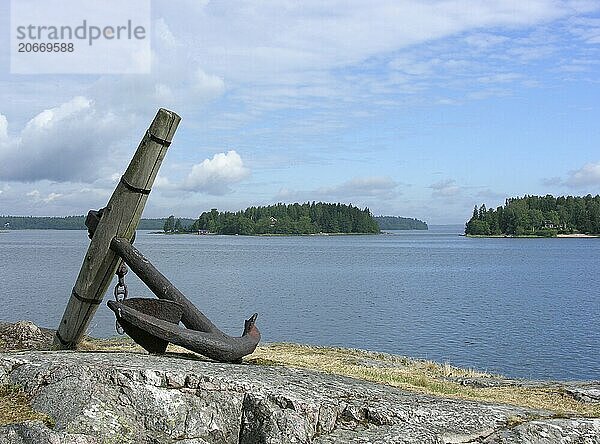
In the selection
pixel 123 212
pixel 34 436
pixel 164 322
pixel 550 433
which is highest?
pixel 123 212

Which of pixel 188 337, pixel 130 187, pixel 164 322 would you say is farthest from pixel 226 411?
pixel 130 187

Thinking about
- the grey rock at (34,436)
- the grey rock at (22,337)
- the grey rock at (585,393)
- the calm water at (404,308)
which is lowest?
the calm water at (404,308)

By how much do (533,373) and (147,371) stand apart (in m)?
17.1

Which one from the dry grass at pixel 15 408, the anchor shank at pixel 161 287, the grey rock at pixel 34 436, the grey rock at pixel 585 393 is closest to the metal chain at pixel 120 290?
the anchor shank at pixel 161 287

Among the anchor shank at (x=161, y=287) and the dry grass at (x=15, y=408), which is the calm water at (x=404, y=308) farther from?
the dry grass at (x=15, y=408)

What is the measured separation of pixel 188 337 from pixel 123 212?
5.84ft

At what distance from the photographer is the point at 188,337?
7.96 metres

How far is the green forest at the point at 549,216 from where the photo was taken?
171m

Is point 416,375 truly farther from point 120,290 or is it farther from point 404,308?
point 404,308

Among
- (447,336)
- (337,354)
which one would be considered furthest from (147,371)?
A: (447,336)

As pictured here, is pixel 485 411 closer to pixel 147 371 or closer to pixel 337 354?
pixel 147 371

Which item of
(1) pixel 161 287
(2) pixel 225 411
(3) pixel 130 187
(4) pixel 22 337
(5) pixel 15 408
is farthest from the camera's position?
(4) pixel 22 337

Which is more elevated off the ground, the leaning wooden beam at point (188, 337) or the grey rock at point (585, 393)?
the leaning wooden beam at point (188, 337)

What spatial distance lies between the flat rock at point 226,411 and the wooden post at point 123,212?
1.50m
